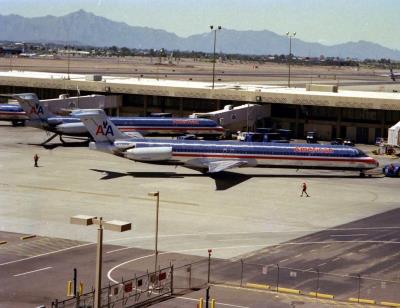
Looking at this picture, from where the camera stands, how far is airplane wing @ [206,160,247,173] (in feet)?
254

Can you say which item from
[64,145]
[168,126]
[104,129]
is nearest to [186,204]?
[104,129]

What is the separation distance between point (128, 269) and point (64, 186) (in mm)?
27968

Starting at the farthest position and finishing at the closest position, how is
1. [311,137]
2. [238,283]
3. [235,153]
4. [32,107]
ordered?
[311,137], [32,107], [235,153], [238,283]

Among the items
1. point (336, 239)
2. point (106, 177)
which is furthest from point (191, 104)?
point (336, 239)

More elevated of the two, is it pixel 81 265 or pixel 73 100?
pixel 73 100

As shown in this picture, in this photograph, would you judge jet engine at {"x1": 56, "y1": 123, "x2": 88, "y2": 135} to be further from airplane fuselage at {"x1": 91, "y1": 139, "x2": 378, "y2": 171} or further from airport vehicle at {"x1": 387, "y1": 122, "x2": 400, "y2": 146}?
airport vehicle at {"x1": 387, "y1": 122, "x2": 400, "y2": 146}

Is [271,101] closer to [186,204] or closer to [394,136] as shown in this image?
[394,136]

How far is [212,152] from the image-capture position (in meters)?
80.6

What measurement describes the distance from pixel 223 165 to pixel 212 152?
2703 mm

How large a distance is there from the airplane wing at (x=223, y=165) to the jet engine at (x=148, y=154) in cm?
436

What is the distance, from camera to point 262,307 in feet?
130

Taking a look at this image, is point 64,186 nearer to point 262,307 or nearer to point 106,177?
point 106,177

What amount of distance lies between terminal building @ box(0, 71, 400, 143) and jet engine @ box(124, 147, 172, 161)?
142 ft

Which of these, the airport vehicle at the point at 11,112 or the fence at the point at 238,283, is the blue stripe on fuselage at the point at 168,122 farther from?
the fence at the point at 238,283
